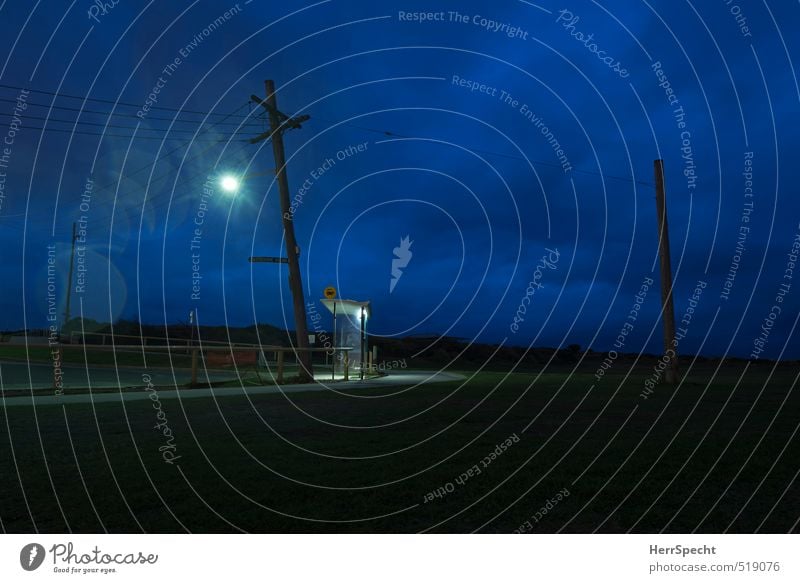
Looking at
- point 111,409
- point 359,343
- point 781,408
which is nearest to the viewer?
point 111,409

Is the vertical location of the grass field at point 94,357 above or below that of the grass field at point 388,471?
below

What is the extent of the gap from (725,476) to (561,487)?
1760 millimetres

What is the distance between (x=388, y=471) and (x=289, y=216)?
14202 mm

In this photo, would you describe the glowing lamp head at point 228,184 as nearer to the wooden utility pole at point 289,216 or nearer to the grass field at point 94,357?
the wooden utility pole at point 289,216

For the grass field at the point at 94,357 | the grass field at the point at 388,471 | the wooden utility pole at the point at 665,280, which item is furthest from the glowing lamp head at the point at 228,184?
the wooden utility pole at the point at 665,280

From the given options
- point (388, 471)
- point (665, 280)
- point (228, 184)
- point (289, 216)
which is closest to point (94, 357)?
point (289, 216)

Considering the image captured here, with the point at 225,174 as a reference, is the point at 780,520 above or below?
below

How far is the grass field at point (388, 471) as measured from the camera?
4266 mm

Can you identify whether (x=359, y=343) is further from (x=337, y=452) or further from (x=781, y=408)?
(x=337, y=452)

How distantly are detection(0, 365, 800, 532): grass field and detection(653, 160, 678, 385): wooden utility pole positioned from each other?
8069 millimetres

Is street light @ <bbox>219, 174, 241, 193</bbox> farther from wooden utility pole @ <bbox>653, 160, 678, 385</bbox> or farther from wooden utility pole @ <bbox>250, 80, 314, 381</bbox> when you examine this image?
wooden utility pole @ <bbox>653, 160, 678, 385</bbox>

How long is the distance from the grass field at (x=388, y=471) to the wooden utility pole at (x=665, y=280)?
807cm

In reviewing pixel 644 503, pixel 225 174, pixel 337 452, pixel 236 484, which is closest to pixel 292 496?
pixel 236 484
